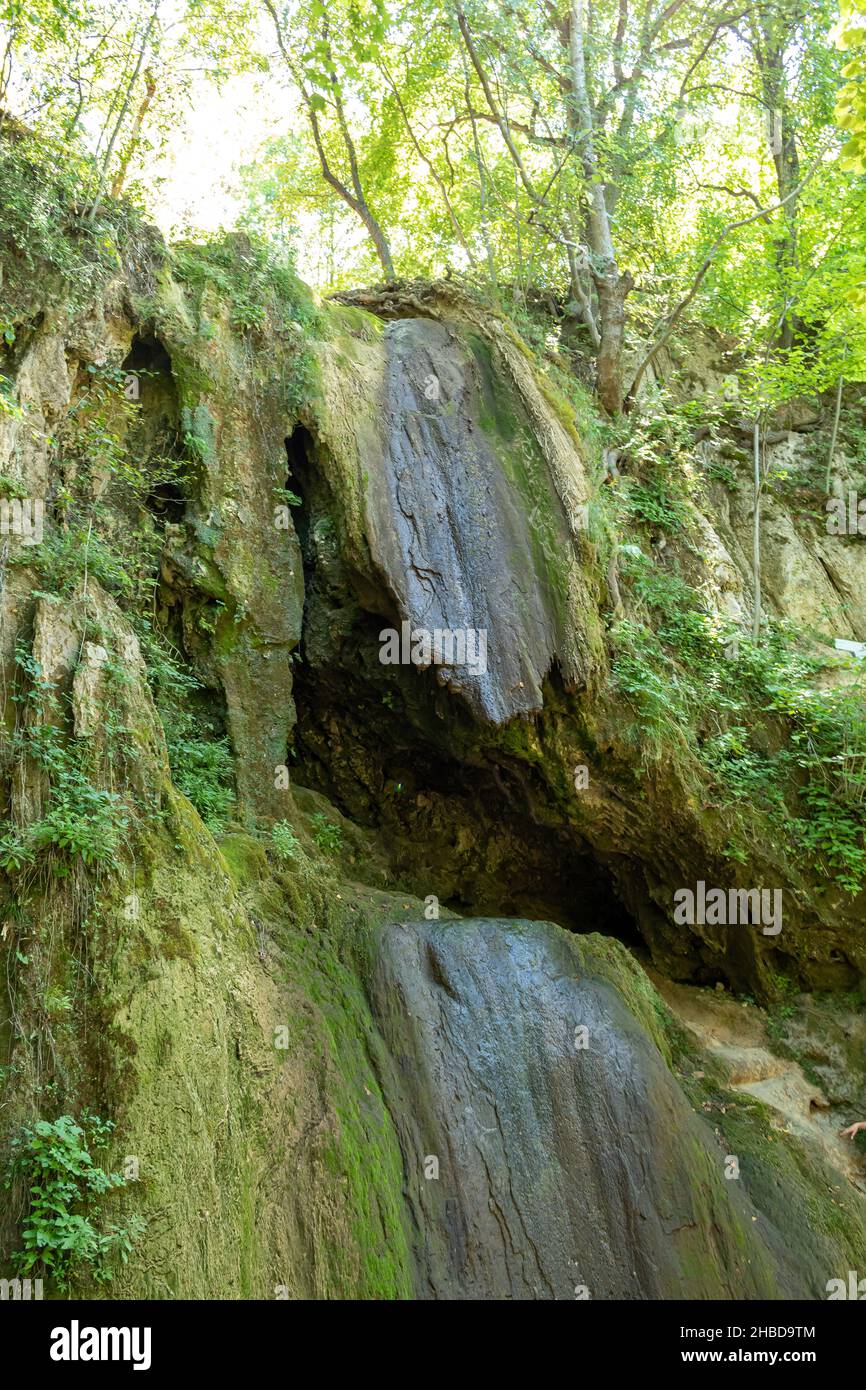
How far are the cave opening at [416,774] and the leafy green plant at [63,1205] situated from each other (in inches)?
220

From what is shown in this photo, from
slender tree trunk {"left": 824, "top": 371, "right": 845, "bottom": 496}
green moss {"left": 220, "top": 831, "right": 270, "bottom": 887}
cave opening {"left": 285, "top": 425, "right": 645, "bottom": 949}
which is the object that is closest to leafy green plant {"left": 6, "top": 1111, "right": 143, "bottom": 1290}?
green moss {"left": 220, "top": 831, "right": 270, "bottom": 887}

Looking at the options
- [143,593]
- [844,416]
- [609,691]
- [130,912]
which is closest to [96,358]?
[143,593]

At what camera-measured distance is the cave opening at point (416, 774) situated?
1012 cm

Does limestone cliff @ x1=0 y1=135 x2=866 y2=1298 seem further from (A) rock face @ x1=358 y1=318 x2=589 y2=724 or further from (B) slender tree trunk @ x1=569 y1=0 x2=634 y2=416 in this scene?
(B) slender tree trunk @ x1=569 y1=0 x2=634 y2=416

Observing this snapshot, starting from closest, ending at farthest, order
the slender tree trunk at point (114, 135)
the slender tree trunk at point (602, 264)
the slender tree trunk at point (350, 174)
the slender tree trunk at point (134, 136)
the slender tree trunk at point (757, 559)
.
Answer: the slender tree trunk at point (114, 135) → the slender tree trunk at point (134, 136) → the slender tree trunk at point (757, 559) → the slender tree trunk at point (602, 264) → the slender tree trunk at point (350, 174)

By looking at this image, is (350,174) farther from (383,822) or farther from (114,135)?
(383,822)

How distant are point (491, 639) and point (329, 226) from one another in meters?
12.4

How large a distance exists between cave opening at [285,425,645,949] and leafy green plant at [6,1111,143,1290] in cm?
558

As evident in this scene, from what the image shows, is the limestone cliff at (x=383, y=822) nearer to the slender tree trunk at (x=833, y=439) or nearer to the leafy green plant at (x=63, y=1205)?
the leafy green plant at (x=63, y=1205)

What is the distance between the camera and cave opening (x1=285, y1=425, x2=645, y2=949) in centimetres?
1012

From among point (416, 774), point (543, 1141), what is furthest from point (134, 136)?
point (543, 1141)

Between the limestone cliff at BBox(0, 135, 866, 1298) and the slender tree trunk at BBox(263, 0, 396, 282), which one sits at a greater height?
the slender tree trunk at BBox(263, 0, 396, 282)

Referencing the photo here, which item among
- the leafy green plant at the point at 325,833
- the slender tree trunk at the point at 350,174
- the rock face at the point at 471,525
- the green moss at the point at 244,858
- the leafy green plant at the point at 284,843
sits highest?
the slender tree trunk at the point at 350,174

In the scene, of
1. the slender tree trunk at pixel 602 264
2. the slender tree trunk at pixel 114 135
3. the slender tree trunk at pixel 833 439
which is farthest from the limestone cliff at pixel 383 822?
the slender tree trunk at pixel 833 439
